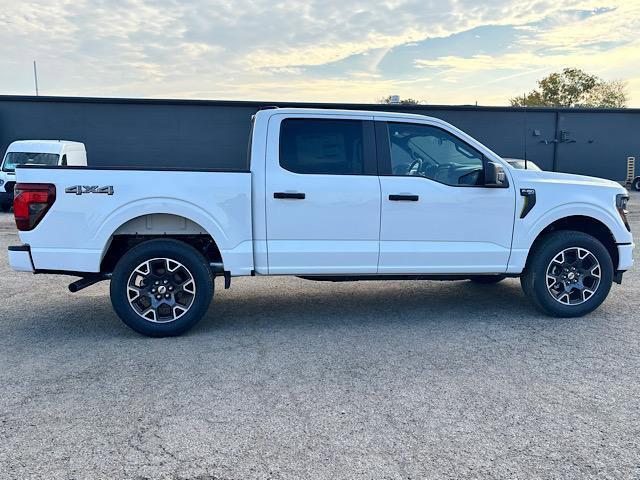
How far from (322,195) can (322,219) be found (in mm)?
228

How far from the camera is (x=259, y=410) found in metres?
3.51

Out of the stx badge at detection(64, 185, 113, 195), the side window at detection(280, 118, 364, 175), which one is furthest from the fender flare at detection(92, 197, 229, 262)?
the side window at detection(280, 118, 364, 175)

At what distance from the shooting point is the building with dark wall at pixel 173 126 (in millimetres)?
24422

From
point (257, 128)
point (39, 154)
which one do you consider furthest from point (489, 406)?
point (39, 154)

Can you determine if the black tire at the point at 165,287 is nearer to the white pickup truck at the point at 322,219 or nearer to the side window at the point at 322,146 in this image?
the white pickup truck at the point at 322,219

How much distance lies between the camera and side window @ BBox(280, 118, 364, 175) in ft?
16.8

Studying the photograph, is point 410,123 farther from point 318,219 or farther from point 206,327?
point 206,327

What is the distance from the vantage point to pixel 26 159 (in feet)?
52.6

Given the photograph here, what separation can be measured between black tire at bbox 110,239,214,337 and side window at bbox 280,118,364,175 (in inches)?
50.6

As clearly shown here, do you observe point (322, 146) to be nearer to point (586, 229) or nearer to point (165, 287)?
point (165, 287)

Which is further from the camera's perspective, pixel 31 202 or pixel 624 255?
pixel 624 255

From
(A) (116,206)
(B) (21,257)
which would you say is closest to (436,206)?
(A) (116,206)

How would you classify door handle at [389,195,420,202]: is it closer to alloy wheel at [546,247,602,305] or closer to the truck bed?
the truck bed

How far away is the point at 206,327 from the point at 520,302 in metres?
3.59
